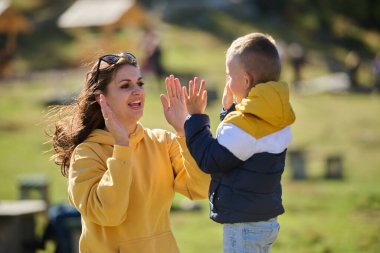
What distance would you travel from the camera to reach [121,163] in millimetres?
3805

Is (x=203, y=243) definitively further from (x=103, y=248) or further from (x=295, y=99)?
(x=295, y=99)

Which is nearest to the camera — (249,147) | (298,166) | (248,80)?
(249,147)

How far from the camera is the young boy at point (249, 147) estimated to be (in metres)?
3.73

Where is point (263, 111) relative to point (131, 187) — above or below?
above

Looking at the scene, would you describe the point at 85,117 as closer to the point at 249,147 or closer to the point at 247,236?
the point at 249,147

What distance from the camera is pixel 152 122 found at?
21625mm


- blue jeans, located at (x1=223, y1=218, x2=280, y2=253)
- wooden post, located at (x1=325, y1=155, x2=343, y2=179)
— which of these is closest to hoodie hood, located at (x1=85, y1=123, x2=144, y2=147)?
blue jeans, located at (x1=223, y1=218, x2=280, y2=253)

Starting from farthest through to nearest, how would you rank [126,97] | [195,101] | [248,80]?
[126,97] < [195,101] < [248,80]

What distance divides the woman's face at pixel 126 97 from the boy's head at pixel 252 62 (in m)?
0.52

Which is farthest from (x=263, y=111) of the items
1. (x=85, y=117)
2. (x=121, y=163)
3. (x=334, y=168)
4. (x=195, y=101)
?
(x=334, y=168)

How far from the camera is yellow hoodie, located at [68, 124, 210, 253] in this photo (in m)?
3.82

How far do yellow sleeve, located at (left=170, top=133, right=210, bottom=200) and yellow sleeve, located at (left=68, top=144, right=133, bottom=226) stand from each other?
0.38 meters

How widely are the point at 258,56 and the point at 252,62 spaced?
1.6 inches

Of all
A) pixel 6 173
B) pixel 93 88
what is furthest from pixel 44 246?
pixel 6 173
